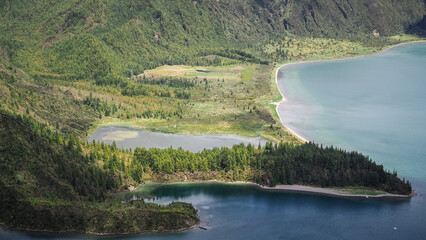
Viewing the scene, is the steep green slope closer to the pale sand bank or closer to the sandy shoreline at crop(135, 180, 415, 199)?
the sandy shoreline at crop(135, 180, 415, 199)

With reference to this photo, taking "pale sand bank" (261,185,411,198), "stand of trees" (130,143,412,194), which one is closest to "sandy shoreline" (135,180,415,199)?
"pale sand bank" (261,185,411,198)

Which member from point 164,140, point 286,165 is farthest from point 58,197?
point 164,140

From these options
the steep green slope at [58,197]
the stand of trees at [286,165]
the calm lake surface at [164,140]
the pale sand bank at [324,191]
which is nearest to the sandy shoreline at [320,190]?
the pale sand bank at [324,191]

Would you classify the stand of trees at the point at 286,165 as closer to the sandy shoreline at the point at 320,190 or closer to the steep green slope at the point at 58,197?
the sandy shoreline at the point at 320,190

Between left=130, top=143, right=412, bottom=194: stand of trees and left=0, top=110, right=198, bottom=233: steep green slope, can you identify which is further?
left=130, top=143, right=412, bottom=194: stand of trees

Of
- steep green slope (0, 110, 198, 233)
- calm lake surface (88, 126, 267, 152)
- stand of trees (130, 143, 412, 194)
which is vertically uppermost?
calm lake surface (88, 126, 267, 152)
